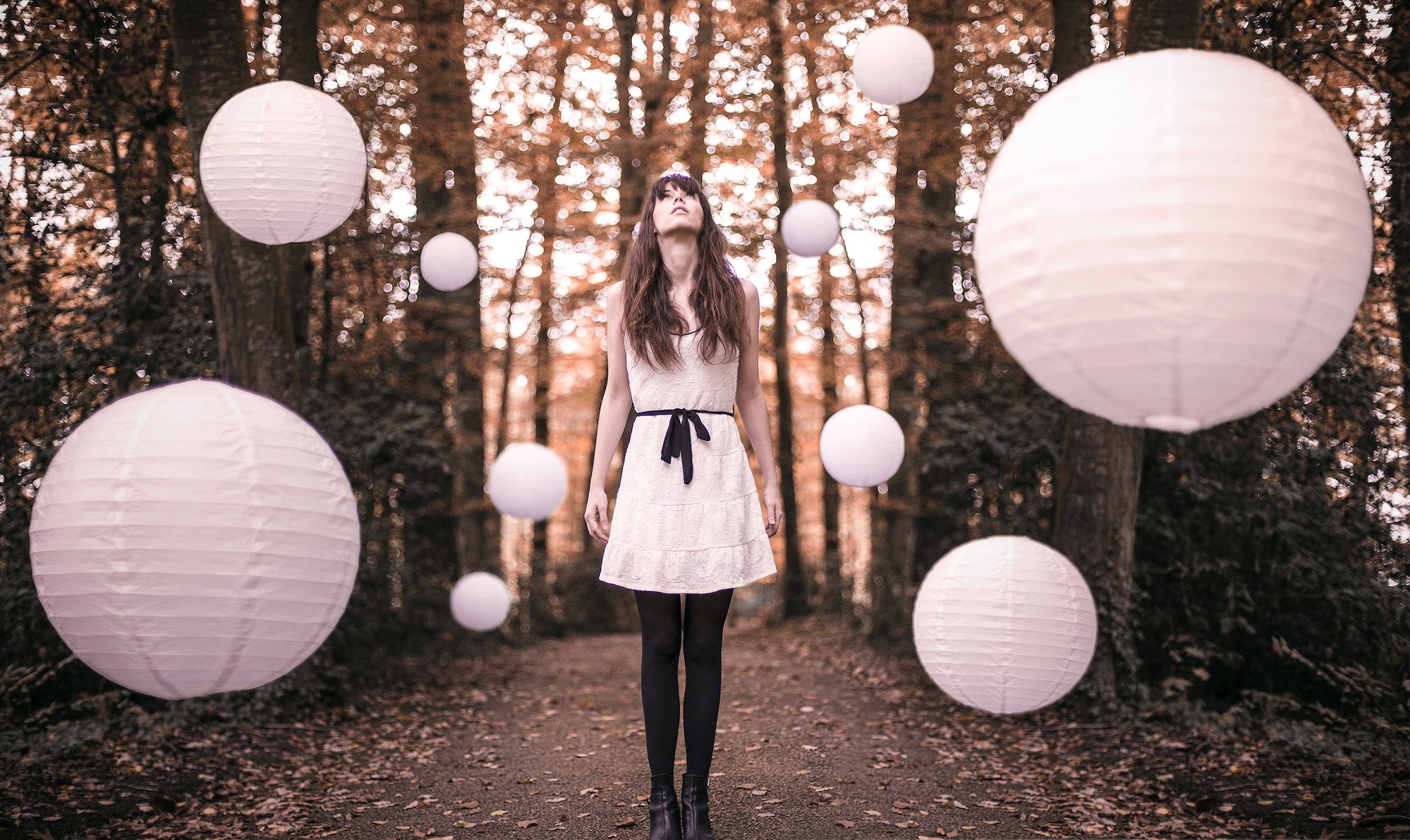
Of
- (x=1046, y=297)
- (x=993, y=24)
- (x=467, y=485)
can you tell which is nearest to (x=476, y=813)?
(x=1046, y=297)

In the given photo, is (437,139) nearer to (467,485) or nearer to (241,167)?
(467,485)

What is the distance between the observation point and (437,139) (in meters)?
9.15

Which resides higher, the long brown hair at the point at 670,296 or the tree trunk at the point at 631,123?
the tree trunk at the point at 631,123

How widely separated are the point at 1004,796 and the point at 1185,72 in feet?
10.7

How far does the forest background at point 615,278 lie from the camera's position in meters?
5.64

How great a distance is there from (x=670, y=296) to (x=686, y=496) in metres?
0.70

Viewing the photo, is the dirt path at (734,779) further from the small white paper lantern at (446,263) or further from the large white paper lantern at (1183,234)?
the small white paper lantern at (446,263)

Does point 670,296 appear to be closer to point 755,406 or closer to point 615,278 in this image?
point 755,406

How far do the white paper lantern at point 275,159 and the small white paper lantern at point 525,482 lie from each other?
124 inches

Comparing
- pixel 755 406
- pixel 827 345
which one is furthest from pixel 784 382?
pixel 755 406

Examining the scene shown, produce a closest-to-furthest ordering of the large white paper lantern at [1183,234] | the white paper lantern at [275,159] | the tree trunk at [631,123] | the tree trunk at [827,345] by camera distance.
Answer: the large white paper lantern at [1183,234]
the white paper lantern at [275,159]
the tree trunk at [631,123]
the tree trunk at [827,345]

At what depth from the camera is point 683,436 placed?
3.26 meters

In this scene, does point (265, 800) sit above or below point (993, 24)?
below

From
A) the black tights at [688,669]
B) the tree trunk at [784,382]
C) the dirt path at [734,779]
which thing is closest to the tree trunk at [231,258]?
the dirt path at [734,779]
